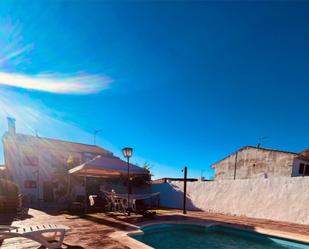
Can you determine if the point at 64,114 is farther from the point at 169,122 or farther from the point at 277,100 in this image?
the point at 277,100

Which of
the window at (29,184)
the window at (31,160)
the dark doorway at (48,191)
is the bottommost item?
the dark doorway at (48,191)

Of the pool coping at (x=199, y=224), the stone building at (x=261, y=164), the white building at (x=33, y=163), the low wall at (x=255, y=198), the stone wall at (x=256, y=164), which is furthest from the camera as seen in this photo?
the white building at (x=33, y=163)

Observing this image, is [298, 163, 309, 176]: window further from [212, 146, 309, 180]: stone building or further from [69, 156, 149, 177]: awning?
[69, 156, 149, 177]: awning

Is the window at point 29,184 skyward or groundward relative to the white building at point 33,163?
Answer: groundward

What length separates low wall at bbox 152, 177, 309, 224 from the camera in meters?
8.13

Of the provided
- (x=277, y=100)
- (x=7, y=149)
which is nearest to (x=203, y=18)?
(x=277, y=100)

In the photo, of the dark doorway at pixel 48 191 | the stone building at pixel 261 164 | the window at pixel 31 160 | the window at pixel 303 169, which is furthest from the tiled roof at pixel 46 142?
the window at pixel 303 169

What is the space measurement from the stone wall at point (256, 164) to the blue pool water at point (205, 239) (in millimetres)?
12145

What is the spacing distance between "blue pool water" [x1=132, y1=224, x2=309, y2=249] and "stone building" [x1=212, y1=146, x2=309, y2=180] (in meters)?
12.1

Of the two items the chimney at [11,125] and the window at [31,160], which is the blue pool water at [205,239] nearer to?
the window at [31,160]

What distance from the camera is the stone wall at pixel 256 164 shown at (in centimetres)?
1673

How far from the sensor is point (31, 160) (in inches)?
730

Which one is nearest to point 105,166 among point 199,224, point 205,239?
Result: point 199,224

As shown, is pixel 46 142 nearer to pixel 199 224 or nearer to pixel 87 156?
pixel 87 156
